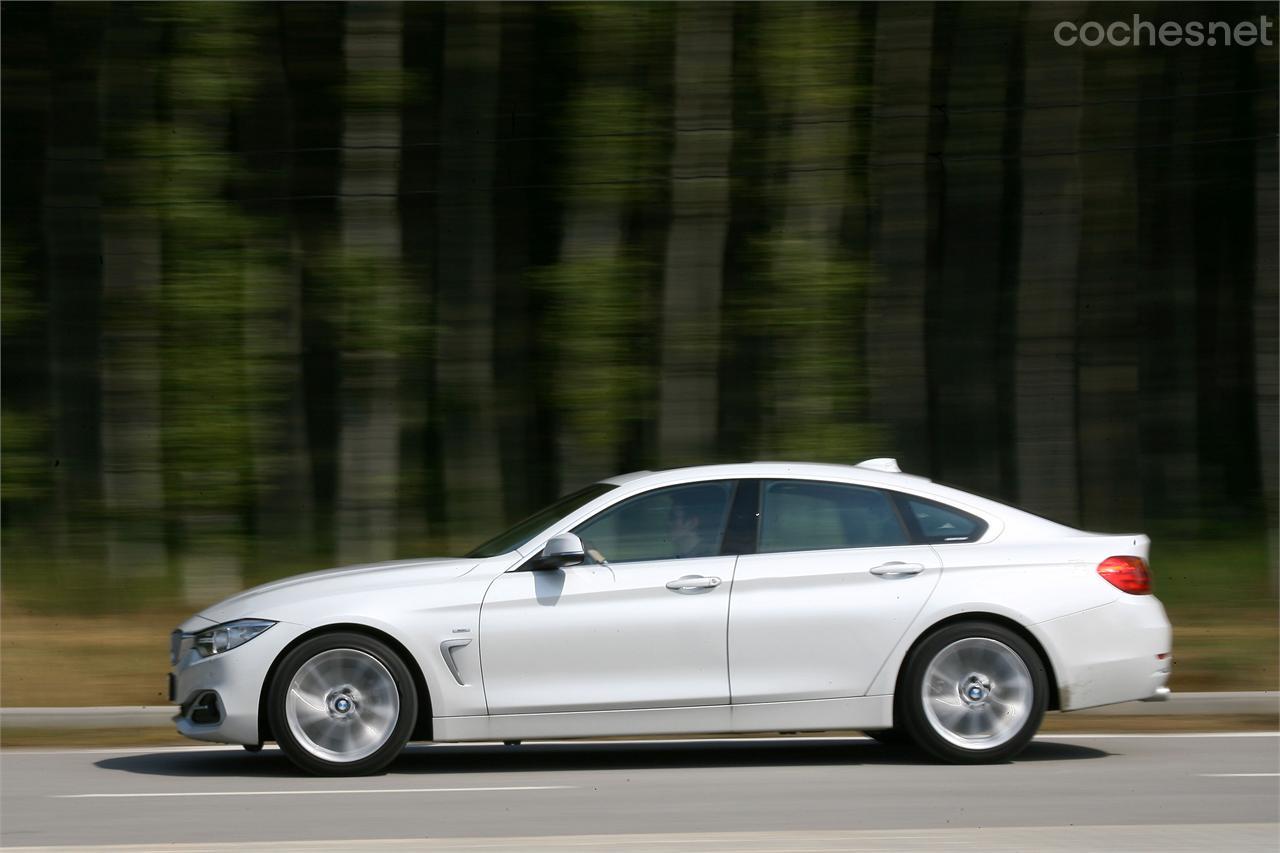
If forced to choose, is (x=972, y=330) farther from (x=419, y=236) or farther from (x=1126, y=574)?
(x=1126, y=574)

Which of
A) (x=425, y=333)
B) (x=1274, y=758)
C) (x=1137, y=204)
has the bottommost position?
(x=1274, y=758)

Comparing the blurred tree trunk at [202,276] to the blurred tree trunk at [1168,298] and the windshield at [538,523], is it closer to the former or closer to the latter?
the windshield at [538,523]

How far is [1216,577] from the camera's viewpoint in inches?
543

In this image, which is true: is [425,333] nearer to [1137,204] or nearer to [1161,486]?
[1137,204]

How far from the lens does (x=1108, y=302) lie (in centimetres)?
1495

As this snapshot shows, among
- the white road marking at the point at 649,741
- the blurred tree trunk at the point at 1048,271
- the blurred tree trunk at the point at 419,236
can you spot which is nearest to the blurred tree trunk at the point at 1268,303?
the blurred tree trunk at the point at 1048,271

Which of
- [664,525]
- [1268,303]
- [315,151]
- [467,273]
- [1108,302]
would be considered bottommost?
[664,525]

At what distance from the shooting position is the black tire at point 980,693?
784 centimetres

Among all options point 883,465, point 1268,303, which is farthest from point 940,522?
point 1268,303

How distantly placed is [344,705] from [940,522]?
305cm

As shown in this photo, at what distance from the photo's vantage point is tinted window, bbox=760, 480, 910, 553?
799cm

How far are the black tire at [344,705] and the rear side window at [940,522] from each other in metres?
2.61

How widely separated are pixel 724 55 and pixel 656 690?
6.59 meters

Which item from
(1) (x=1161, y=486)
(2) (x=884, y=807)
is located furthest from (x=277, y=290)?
(1) (x=1161, y=486)
